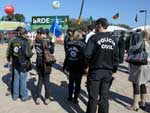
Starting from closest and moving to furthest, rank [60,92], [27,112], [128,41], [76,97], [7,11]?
[27,112]
[76,97]
[60,92]
[128,41]
[7,11]

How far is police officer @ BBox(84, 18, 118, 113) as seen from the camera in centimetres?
672

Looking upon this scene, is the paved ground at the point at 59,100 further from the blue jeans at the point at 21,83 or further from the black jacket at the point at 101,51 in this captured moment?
the black jacket at the point at 101,51

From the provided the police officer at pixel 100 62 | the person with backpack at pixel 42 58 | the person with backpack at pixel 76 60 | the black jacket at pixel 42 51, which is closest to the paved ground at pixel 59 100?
the person with backpack at pixel 42 58

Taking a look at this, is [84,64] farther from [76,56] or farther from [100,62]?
[100,62]

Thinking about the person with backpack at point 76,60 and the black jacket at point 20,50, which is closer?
the person with backpack at point 76,60

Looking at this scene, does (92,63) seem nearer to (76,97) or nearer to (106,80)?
(106,80)

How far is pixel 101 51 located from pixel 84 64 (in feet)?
5.87

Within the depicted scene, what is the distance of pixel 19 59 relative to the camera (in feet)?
29.0

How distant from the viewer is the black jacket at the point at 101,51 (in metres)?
6.69

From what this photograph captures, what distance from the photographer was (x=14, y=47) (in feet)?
29.0

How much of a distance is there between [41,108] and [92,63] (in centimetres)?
212

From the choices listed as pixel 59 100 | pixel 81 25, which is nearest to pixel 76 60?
pixel 59 100

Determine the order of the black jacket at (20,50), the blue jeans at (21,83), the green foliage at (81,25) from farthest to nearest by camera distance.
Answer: the green foliage at (81,25), the blue jeans at (21,83), the black jacket at (20,50)

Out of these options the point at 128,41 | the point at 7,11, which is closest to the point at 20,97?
the point at 128,41
